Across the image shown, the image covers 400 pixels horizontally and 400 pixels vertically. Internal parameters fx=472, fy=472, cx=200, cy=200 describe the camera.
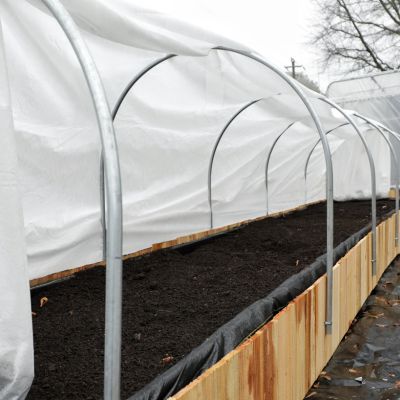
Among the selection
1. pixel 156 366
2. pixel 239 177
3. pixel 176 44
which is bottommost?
pixel 156 366

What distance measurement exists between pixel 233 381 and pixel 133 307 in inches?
48.4

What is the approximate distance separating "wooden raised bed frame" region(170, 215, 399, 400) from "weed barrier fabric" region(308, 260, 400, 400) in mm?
95

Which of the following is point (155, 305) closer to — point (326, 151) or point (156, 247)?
point (326, 151)

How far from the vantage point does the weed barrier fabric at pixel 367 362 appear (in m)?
2.94

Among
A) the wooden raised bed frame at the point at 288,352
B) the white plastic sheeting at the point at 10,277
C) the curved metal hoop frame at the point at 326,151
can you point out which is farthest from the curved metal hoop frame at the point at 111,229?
the curved metal hoop frame at the point at 326,151

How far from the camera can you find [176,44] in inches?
94.0

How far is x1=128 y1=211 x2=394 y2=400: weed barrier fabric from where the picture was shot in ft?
5.39

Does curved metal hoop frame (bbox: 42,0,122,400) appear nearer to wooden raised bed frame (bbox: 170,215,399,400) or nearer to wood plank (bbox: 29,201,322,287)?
wooden raised bed frame (bbox: 170,215,399,400)

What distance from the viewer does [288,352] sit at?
247cm

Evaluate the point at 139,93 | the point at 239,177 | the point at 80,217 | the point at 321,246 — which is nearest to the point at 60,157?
the point at 80,217

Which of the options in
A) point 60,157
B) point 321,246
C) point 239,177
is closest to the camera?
point 60,157

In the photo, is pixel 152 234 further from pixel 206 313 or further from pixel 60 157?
pixel 206 313

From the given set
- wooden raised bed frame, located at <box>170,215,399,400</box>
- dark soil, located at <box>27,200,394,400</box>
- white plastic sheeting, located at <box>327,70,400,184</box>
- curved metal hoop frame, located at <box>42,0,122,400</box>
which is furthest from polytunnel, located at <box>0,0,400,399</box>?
white plastic sheeting, located at <box>327,70,400,184</box>

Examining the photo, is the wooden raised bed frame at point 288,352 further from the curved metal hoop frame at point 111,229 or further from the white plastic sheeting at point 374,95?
the white plastic sheeting at point 374,95
